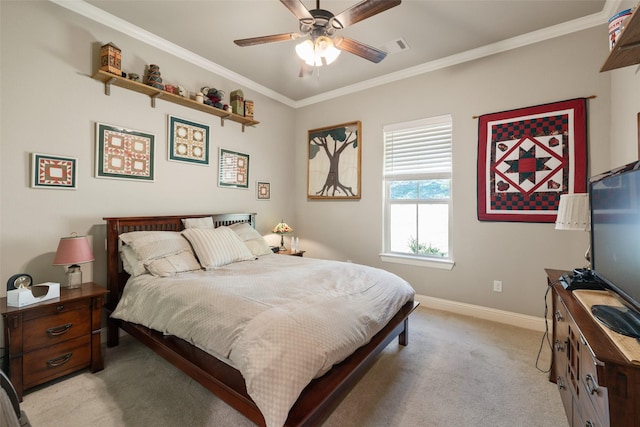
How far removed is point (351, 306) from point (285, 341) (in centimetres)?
56

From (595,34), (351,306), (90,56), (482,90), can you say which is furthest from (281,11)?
(595,34)

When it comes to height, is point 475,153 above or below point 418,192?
above

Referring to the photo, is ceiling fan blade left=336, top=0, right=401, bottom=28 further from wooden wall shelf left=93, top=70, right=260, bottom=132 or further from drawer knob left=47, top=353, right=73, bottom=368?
drawer knob left=47, top=353, right=73, bottom=368

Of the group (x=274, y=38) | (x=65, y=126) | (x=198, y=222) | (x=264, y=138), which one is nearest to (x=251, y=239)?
(x=198, y=222)

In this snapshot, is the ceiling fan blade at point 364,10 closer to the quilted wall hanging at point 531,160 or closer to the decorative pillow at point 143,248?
the quilted wall hanging at point 531,160

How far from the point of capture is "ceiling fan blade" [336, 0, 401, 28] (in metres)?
1.67

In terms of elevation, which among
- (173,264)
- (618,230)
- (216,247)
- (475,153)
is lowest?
(173,264)

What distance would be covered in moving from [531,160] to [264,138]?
131 inches

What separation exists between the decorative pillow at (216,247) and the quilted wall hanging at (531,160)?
2.66 meters

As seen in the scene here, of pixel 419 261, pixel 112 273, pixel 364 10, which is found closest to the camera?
pixel 364 10

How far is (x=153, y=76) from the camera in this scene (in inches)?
108

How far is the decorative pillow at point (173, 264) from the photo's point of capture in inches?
89.3

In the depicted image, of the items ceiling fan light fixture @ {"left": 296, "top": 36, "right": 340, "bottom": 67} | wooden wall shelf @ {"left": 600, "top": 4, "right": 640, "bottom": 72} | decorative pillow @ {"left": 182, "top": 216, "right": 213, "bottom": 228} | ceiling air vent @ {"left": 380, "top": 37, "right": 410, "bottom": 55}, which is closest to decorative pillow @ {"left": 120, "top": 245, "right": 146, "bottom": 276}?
decorative pillow @ {"left": 182, "top": 216, "right": 213, "bottom": 228}

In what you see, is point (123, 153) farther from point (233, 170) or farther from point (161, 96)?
point (233, 170)
